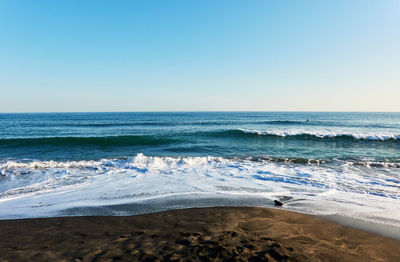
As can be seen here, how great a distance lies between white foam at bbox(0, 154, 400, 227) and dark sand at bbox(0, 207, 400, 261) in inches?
33.5

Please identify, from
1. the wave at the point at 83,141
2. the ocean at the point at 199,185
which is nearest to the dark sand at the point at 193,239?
the ocean at the point at 199,185

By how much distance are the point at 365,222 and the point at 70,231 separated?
5.84 meters

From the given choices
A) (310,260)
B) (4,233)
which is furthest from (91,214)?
(310,260)

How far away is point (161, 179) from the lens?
739 centimetres

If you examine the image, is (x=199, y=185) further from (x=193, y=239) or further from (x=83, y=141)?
(x=83, y=141)

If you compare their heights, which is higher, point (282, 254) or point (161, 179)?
point (282, 254)

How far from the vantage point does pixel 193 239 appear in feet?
10.3

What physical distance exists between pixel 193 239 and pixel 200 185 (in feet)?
11.7

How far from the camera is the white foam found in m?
4.91

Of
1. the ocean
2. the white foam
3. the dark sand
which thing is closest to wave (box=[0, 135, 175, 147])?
the ocean

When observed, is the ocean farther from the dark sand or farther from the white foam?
the dark sand

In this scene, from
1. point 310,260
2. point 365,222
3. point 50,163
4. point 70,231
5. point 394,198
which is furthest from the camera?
point 50,163

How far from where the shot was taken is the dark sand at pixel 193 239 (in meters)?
2.75

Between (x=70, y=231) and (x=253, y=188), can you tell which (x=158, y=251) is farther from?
(x=253, y=188)
